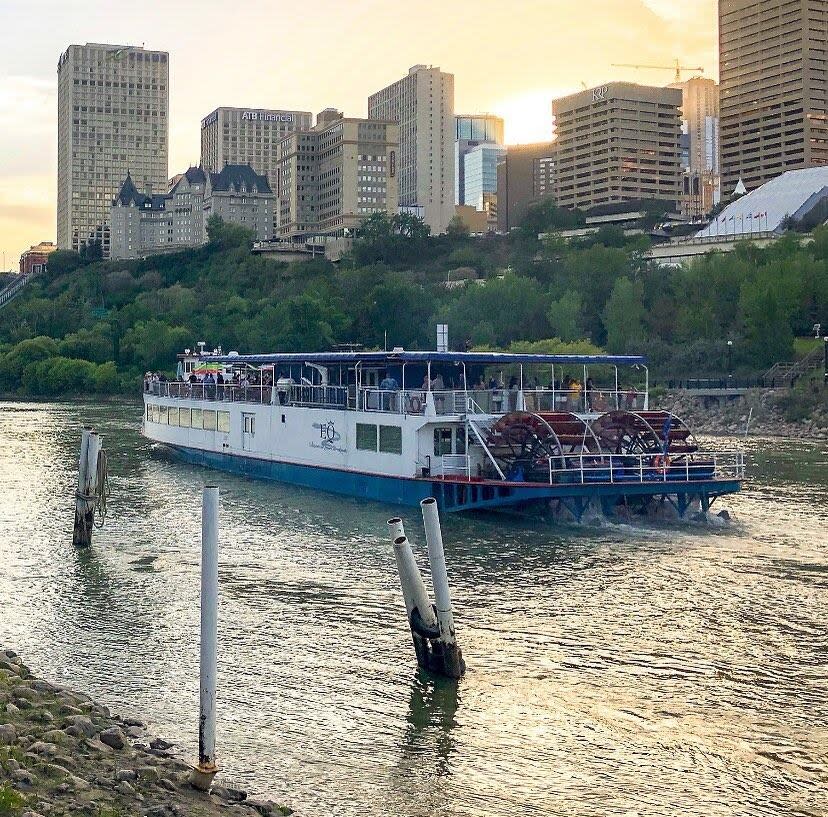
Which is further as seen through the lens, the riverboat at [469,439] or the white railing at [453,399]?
the white railing at [453,399]

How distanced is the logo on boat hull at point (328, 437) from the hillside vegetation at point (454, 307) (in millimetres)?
23758

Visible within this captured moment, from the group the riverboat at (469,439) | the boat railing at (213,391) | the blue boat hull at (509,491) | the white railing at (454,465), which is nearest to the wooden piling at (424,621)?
the riverboat at (469,439)

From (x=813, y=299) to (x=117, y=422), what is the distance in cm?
6321

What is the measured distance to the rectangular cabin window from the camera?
143 ft

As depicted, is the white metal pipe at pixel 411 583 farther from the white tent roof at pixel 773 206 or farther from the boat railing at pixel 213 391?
the white tent roof at pixel 773 206

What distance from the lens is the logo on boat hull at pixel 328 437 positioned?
46.0 meters

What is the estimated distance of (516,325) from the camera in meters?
121

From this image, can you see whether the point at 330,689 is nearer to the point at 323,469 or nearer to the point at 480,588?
the point at 480,588

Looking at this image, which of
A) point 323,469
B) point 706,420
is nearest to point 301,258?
point 706,420

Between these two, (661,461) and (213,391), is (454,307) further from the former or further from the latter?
(661,461)

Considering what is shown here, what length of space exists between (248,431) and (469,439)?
16102mm

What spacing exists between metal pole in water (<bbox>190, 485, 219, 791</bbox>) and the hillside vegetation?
175ft

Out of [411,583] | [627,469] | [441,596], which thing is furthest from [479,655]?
[627,469]

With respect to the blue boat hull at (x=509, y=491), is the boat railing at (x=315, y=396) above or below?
above
